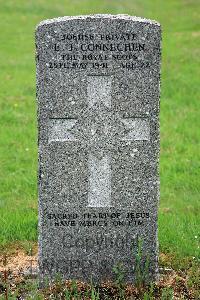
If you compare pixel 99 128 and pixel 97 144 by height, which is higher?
pixel 99 128

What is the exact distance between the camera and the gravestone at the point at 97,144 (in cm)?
498

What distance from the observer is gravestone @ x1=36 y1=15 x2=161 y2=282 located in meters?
4.98

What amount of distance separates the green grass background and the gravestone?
0.96 meters

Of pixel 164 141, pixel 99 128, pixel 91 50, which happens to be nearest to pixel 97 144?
pixel 99 128

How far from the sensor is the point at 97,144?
5117mm

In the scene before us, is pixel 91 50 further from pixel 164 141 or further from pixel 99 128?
pixel 164 141

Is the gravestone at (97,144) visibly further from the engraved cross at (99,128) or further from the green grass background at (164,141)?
the green grass background at (164,141)

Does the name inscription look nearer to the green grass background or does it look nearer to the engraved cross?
the engraved cross

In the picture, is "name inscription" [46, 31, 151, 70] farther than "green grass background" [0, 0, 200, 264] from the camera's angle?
No

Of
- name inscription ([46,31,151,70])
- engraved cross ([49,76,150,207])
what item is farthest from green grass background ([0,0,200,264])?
name inscription ([46,31,151,70])

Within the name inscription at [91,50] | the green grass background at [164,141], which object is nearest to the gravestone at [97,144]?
the name inscription at [91,50]

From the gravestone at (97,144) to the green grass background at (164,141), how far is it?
0.96 m

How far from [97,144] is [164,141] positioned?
189 inches

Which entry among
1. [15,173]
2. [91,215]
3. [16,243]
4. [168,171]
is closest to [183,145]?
[168,171]
